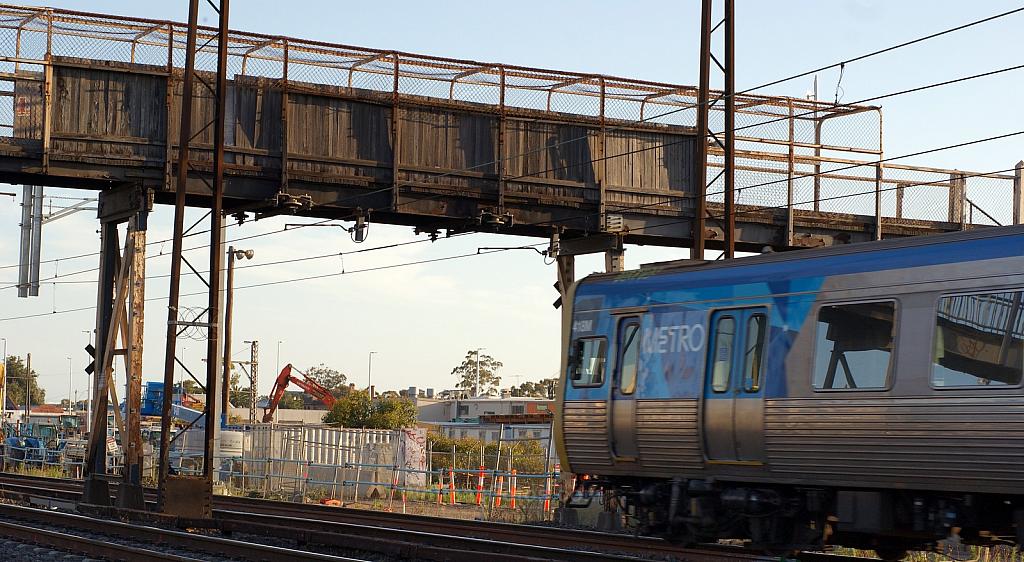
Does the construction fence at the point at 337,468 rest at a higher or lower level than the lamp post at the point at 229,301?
lower

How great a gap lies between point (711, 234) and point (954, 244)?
1497 cm

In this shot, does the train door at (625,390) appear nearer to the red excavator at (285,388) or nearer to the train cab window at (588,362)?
the train cab window at (588,362)

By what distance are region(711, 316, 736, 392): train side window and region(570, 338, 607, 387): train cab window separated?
65.6 inches

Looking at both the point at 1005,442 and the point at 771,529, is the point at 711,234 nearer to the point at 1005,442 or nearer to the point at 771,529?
the point at 771,529

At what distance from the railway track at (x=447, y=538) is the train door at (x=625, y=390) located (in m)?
1.27

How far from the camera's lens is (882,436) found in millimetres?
11820

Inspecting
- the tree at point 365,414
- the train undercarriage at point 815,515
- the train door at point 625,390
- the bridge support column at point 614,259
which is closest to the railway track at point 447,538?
the train undercarriage at point 815,515

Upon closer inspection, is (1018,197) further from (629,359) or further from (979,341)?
(979,341)

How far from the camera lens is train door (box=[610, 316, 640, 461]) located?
14336 millimetres

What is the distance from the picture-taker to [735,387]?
1328 cm

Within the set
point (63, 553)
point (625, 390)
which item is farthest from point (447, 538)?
point (63, 553)

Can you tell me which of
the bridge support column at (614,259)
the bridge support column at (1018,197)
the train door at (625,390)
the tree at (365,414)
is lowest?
the tree at (365,414)

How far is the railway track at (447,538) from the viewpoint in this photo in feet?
49.8

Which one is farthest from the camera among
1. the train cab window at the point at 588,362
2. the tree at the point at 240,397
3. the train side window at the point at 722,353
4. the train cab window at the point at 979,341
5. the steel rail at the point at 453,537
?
the tree at the point at 240,397
